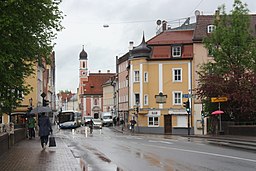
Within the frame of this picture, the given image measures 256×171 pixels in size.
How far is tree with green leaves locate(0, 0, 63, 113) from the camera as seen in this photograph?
57.4ft

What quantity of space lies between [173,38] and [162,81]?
587cm

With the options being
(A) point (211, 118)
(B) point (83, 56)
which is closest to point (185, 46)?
(A) point (211, 118)

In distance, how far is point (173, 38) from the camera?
213 ft

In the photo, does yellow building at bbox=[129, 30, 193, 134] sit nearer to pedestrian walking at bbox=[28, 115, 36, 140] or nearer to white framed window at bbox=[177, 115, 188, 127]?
white framed window at bbox=[177, 115, 188, 127]

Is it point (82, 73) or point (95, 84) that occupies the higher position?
point (82, 73)

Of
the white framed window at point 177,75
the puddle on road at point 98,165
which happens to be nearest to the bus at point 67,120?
the white framed window at point 177,75

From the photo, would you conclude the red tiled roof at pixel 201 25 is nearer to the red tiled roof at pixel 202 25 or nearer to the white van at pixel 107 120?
the red tiled roof at pixel 202 25

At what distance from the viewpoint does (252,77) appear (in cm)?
4319

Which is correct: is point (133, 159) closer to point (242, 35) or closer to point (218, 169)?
point (218, 169)

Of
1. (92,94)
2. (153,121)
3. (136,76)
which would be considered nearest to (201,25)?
(136,76)

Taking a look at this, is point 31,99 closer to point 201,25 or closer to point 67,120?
point 201,25

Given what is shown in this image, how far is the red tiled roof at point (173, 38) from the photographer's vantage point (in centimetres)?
6388

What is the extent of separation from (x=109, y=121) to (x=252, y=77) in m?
52.9

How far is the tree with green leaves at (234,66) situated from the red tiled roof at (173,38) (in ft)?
56.8
